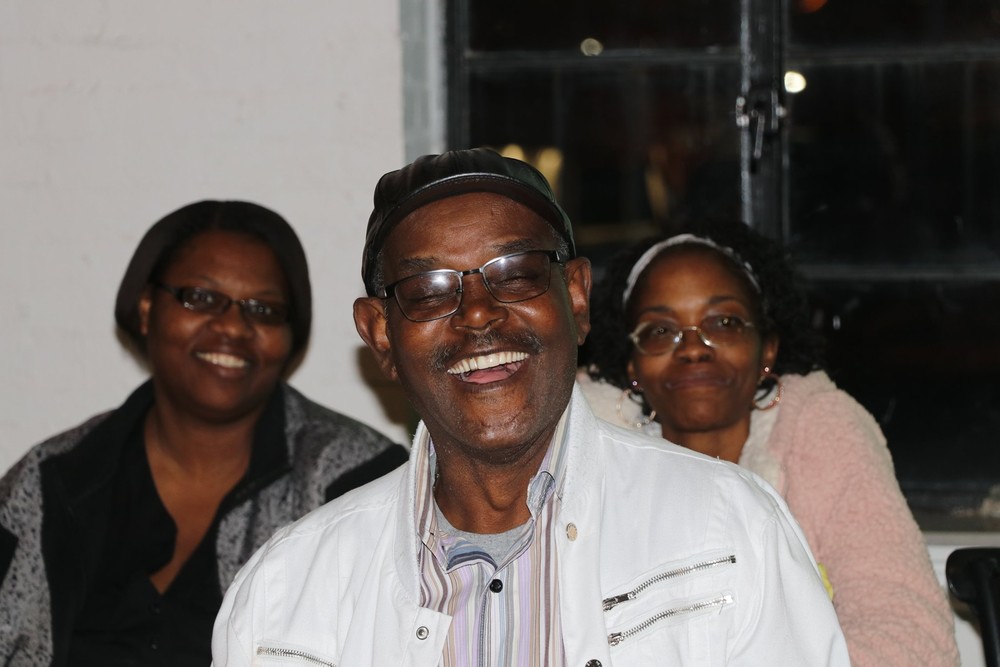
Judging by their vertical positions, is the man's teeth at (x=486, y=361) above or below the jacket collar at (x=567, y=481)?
above

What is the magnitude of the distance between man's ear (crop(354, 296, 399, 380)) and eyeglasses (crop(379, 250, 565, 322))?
0.14 meters

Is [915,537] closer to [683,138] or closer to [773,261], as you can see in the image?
[773,261]

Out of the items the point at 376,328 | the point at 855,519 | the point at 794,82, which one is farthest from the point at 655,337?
the point at 794,82

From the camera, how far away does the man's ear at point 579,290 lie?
185 cm

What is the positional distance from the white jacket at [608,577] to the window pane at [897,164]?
1.64 metres

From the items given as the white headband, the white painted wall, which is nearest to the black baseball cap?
the white headband

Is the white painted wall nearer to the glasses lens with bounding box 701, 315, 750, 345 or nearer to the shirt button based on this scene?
the glasses lens with bounding box 701, 315, 750, 345

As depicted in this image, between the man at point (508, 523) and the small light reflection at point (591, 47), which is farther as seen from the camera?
the small light reflection at point (591, 47)

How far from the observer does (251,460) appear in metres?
2.74

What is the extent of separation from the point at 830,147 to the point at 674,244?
0.81 m

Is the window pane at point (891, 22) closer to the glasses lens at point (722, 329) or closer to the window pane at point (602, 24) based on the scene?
the window pane at point (602, 24)

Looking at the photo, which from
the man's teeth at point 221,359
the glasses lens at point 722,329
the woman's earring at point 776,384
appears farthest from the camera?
the man's teeth at point 221,359

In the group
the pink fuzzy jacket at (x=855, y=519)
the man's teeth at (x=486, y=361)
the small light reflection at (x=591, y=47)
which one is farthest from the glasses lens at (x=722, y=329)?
the small light reflection at (x=591, y=47)

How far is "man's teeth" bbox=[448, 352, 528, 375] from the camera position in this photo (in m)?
1.67
